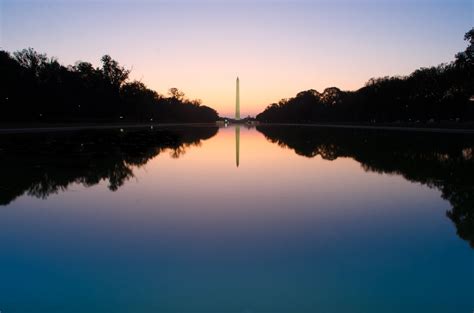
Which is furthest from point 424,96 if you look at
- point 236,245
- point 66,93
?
point 236,245

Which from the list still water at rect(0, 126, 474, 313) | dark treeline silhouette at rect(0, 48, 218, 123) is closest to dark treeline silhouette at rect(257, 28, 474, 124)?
still water at rect(0, 126, 474, 313)

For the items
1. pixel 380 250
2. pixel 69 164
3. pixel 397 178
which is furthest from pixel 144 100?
pixel 380 250

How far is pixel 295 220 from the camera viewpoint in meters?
9.60

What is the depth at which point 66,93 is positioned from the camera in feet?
274

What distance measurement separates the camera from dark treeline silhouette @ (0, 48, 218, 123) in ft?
230

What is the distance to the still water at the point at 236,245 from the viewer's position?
5664 mm

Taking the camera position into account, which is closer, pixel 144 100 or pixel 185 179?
pixel 185 179

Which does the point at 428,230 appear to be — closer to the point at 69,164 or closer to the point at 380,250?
the point at 380,250

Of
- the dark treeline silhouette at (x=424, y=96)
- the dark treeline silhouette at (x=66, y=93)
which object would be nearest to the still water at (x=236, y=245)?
the dark treeline silhouette at (x=424, y=96)

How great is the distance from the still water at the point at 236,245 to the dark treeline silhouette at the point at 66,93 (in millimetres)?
62632

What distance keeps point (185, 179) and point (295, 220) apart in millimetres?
7219

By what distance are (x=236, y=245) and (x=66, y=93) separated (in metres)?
84.5

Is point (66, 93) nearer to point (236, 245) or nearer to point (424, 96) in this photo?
point (424, 96)

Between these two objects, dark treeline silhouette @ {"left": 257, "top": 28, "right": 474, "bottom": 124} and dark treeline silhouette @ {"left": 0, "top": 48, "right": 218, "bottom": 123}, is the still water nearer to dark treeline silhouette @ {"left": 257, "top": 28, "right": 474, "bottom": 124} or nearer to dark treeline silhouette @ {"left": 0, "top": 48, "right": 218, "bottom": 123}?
dark treeline silhouette @ {"left": 257, "top": 28, "right": 474, "bottom": 124}
